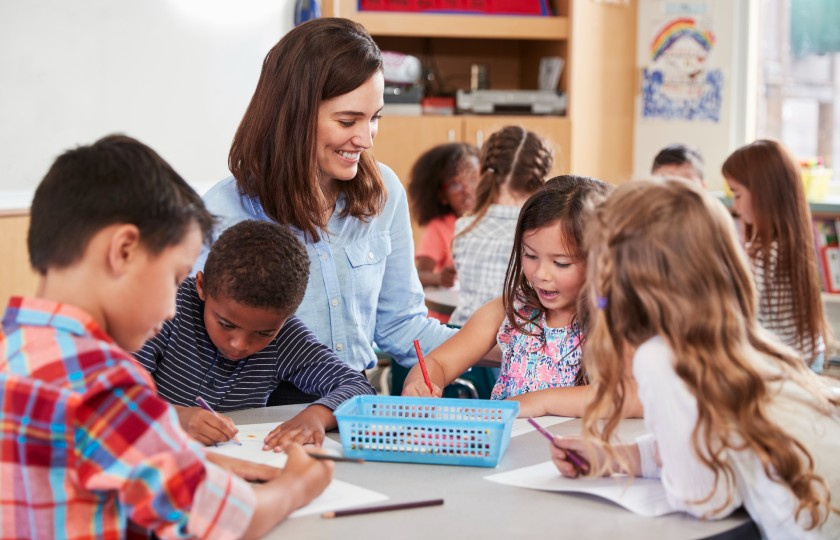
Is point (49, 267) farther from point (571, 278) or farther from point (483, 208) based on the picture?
point (483, 208)

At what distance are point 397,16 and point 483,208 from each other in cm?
173

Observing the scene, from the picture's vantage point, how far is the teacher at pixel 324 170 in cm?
198

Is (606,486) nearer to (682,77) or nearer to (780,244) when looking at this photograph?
(780,244)

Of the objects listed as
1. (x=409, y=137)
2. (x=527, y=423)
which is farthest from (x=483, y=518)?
(x=409, y=137)

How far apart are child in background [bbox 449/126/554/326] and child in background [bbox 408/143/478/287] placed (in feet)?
2.64

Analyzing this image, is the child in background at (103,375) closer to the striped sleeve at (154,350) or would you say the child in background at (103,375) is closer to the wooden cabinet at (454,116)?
the striped sleeve at (154,350)

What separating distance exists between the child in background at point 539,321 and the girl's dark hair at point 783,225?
136 centimetres

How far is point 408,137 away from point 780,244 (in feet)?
6.90

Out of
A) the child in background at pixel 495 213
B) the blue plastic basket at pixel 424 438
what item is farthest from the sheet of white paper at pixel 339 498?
the child in background at pixel 495 213

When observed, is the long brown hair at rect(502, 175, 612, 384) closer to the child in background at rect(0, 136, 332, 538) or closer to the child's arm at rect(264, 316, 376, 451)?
the child's arm at rect(264, 316, 376, 451)

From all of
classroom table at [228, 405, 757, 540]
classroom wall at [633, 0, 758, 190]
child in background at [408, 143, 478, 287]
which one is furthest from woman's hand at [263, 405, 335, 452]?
classroom wall at [633, 0, 758, 190]

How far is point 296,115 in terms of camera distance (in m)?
1.98

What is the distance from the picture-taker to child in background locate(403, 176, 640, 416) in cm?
188

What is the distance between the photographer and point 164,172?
45.8 inches
